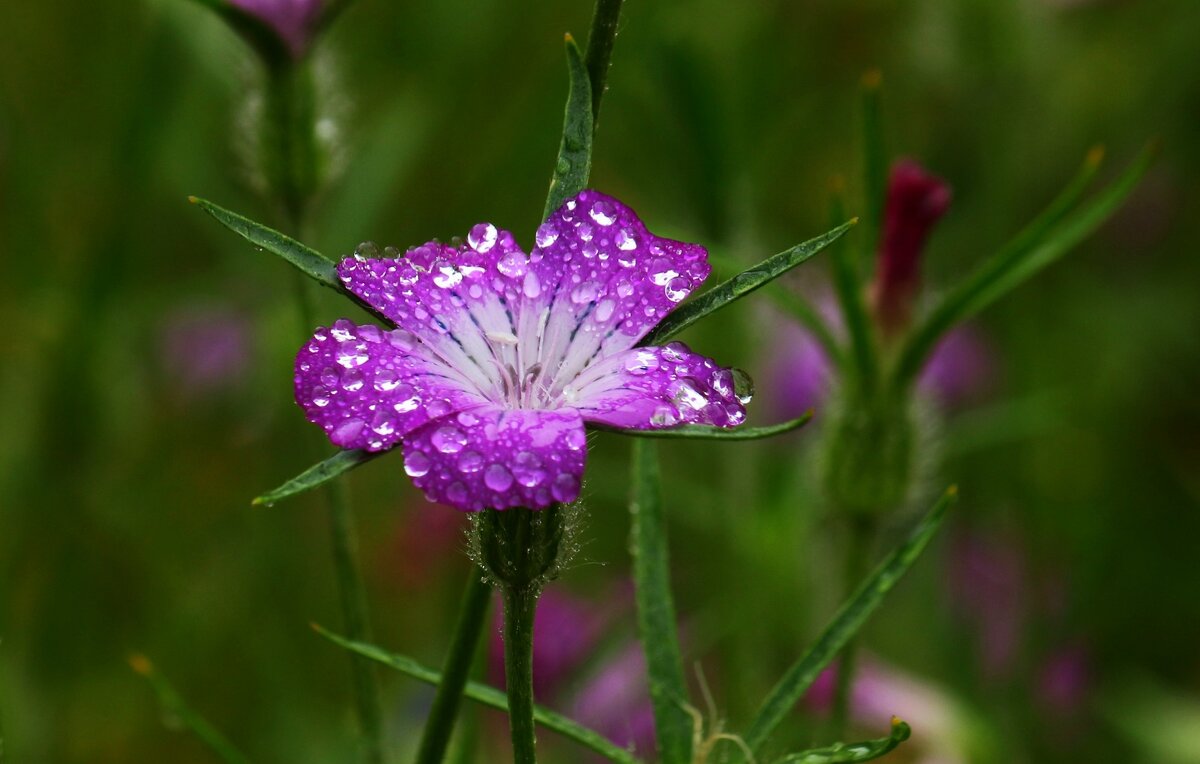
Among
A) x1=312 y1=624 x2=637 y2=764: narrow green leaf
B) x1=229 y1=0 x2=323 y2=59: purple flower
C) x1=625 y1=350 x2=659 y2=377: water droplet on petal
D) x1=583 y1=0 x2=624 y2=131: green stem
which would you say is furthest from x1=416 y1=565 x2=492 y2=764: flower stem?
x1=229 y1=0 x2=323 y2=59: purple flower

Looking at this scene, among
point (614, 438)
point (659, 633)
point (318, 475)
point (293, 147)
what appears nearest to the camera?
point (318, 475)

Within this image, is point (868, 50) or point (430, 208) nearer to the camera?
point (430, 208)

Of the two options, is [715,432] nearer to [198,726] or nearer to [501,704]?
[501,704]

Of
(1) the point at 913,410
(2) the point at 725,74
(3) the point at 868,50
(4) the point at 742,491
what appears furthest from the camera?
(3) the point at 868,50

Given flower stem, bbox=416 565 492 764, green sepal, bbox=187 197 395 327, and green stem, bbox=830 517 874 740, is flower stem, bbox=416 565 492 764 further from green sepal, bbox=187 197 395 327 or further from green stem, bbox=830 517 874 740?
green stem, bbox=830 517 874 740

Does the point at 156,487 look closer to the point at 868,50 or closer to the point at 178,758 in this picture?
the point at 178,758

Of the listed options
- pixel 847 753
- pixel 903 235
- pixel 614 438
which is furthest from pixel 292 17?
pixel 614 438

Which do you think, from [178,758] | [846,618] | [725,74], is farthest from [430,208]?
[846,618]

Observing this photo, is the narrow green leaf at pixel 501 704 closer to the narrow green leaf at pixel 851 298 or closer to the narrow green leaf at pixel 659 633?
the narrow green leaf at pixel 659 633
